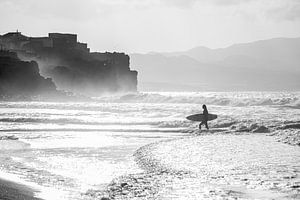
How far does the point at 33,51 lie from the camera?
126 meters

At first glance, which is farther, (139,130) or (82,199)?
(139,130)

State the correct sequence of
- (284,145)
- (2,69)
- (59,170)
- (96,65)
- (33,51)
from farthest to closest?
(96,65) < (33,51) < (2,69) < (284,145) < (59,170)

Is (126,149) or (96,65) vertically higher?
(96,65)

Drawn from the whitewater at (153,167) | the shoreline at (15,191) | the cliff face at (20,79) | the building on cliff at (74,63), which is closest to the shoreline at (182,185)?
the whitewater at (153,167)

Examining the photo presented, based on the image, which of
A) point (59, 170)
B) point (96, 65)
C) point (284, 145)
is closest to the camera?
point (59, 170)

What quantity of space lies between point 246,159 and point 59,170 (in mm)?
4751

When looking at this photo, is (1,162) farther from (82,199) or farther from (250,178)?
(250,178)

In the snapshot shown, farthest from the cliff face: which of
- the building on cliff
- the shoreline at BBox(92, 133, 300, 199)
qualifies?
the shoreline at BBox(92, 133, 300, 199)

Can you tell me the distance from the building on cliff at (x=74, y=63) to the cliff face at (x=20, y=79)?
1753 cm

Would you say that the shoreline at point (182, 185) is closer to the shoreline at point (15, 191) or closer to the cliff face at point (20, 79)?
the shoreline at point (15, 191)

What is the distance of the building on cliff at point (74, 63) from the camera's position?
125 m

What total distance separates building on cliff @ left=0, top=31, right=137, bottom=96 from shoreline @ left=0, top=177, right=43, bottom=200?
10940 centimetres

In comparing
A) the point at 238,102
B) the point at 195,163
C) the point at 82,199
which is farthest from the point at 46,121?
the point at 238,102

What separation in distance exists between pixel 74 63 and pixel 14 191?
416 ft
